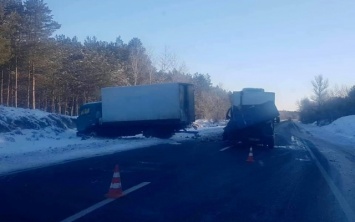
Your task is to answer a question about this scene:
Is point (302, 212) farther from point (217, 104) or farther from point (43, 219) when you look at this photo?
point (217, 104)

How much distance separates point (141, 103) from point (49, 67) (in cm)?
2485

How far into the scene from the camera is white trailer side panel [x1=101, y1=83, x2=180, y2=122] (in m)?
37.1

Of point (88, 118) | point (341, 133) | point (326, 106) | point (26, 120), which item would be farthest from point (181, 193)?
point (326, 106)

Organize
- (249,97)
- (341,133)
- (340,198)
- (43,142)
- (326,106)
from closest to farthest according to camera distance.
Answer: (340,198) < (43,142) < (249,97) < (341,133) < (326,106)

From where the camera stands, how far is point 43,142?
30266mm

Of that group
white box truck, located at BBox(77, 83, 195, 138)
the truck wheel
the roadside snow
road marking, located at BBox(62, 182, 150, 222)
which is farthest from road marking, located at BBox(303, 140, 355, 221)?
the roadside snow

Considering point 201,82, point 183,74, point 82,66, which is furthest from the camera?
point 201,82

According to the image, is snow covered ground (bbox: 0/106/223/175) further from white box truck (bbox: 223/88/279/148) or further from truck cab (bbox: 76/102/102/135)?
white box truck (bbox: 223/88/279/148)

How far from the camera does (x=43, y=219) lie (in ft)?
27.1

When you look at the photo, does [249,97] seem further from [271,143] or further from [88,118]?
[88,118]

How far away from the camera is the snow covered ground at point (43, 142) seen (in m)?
20.2

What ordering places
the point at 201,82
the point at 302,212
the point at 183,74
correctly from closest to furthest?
the point at 302,212 → the point at 183,74 → the point at 201,82

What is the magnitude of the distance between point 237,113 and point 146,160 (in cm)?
1185

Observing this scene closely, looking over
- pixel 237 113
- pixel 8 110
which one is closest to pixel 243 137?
Answer: pixel 237 113
